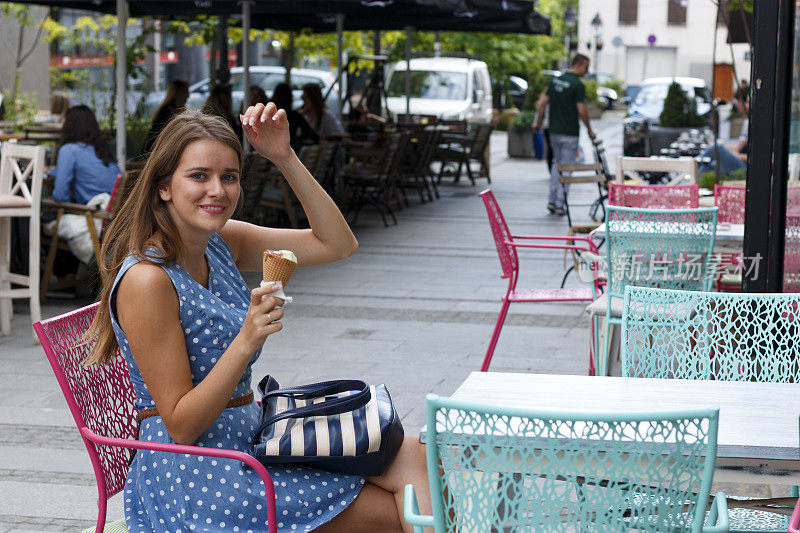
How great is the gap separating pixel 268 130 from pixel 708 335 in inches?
59.1

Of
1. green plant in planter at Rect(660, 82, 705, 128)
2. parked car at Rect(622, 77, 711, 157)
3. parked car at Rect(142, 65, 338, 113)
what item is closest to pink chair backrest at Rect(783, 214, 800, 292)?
parked car at Rect(622, 77, 711, 157)

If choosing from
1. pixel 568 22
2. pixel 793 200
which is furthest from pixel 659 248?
pixel 568 22

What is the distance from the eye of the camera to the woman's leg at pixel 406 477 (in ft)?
8.43

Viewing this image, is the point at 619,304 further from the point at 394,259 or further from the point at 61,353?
the point at 394,259

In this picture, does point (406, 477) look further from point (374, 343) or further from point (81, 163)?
point (81, 163)

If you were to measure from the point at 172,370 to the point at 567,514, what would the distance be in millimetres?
952

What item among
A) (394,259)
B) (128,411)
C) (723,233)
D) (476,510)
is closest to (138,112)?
(394,259)

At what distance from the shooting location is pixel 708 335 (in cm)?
341

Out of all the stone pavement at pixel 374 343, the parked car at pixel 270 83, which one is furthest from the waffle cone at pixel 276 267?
the parked car at pixel 270 83

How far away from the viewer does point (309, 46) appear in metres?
21.5

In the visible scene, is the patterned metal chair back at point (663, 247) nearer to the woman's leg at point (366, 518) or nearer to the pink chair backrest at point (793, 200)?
the pink chair backrest at point (793, 200)

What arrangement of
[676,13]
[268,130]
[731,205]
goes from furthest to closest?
[676,13] < [731,205] < [268,130]

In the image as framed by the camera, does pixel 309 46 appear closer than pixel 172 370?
No

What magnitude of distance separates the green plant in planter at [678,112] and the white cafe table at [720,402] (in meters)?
16.0
